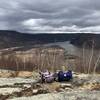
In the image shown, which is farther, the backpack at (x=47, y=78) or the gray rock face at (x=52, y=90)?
the backpack at (x=47, y=78)

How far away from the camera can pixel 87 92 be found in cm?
1933

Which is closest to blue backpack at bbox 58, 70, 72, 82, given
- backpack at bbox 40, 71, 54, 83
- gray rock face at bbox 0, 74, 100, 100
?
gray rock face at bbox 0, 74, 100, 100

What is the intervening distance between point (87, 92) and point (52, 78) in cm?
493

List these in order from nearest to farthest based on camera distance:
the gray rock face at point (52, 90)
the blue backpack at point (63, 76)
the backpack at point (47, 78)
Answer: the gray rock face at point (52, 90), the backpack at point (47, 78), the blue backpack at point (63, 76)

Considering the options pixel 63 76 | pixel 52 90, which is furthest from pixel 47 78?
pixel 52 90

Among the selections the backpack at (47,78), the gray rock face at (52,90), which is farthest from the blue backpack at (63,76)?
the backpack at (47,78)

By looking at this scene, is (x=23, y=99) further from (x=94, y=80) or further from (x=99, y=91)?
(x=94, y=80)

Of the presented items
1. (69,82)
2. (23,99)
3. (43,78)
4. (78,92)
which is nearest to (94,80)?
(69,82)

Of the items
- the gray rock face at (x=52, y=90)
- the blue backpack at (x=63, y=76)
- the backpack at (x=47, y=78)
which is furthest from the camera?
the blue backpack at (x=63, y=76)

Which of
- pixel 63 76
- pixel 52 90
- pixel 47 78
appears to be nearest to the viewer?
pixel 52 90

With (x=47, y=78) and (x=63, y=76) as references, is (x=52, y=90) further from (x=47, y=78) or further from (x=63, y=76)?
(x=63, y=76)

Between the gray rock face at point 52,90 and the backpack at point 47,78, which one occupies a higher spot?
the backpack at point 47,78

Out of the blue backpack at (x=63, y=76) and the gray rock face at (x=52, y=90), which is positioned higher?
the blue backpack at (x=63, y=76)

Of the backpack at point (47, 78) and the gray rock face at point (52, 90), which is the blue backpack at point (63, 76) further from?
the backpack at point (47, 78)
